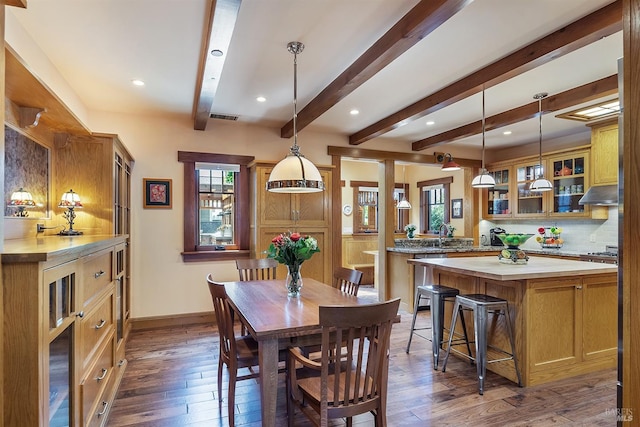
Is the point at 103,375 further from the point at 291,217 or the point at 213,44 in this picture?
the point at 291,217

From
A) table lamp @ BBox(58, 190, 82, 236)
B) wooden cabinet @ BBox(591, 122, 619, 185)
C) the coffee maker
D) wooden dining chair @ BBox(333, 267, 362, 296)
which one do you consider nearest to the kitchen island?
wooden dining chair @ BBox(333, 267, 362, 296)

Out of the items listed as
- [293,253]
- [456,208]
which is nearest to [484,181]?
[293,253]

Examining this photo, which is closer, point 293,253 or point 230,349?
point 230,349

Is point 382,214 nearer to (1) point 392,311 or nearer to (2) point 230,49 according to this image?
(2) point 230,49

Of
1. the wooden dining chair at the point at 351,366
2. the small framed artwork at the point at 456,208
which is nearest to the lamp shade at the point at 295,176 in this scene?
the wooden dining chair at the point at 351,366

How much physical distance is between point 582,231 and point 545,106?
96.7 inches

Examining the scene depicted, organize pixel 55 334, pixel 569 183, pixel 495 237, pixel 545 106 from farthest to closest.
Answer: pixel 495 237
pixel 569 183
pixel 545 106
pixel 55 334

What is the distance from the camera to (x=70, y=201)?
2.80m

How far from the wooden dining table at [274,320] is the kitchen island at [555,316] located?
136cm

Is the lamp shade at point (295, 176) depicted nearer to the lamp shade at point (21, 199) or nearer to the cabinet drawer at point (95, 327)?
the cabinet drawer at point (95, 327)

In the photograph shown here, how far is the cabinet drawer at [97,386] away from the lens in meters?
1.84

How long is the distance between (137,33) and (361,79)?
1.72 meters

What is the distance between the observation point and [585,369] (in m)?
2.99

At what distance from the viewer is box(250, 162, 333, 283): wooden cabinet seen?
4.35 meters
